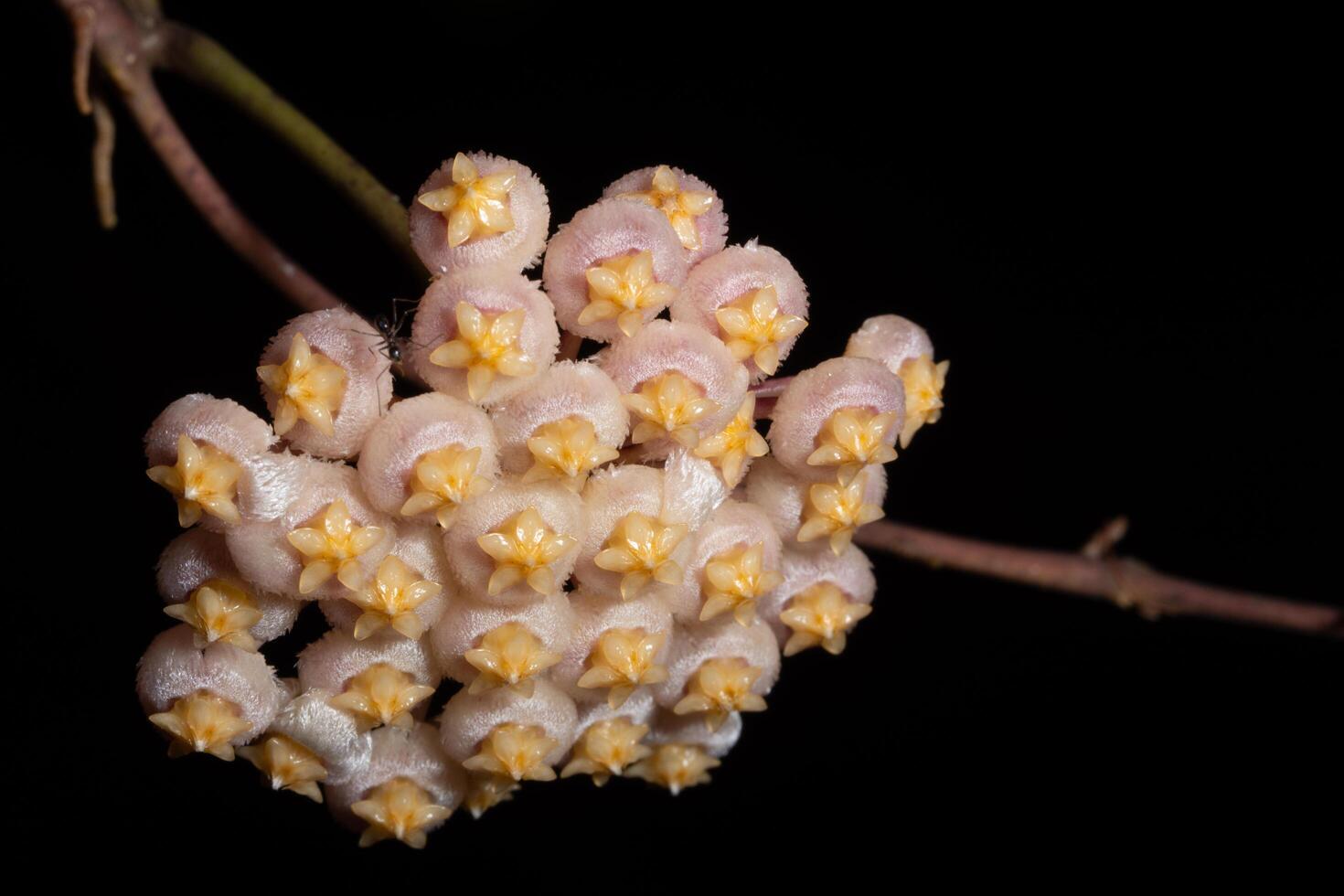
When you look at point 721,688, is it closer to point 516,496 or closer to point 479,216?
point 516,496

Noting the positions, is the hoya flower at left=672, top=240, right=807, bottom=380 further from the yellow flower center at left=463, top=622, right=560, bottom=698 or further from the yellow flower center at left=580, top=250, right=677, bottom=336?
the yellow flower center at left=463, top=622, right=560, bottom=698

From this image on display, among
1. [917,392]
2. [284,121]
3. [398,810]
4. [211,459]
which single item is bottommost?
[398,810]

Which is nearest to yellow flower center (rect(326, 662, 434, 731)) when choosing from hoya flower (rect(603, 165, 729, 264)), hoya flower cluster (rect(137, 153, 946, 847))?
hoya flower cluster (rect(137, 153, 946, 847))

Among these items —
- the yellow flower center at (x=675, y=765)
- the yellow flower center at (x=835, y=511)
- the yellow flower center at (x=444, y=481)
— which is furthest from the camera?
the yellow flower center at (x=675, y=765)

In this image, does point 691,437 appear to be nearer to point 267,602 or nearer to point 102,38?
point 267,602

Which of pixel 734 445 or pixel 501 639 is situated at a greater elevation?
pixel 734 445

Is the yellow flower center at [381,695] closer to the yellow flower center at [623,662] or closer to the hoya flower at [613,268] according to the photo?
the yellow flower center at [623,662]

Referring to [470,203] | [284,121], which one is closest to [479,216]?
[470,203]

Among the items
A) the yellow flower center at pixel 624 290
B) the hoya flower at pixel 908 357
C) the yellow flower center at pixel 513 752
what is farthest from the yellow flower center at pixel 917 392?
the yellow flower center at pixel 513 752
